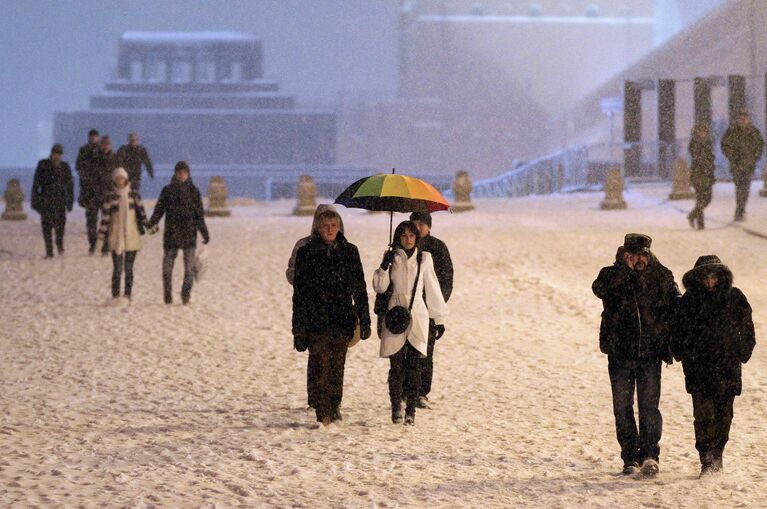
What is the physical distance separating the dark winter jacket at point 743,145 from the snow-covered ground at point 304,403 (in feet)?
3.12

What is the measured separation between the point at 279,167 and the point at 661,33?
28.4m

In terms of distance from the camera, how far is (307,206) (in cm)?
2138

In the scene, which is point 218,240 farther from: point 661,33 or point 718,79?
point 661,33

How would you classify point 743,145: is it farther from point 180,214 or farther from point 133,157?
point 133,157

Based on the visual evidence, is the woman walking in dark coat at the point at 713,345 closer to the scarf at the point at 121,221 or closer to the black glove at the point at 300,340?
the black glove at the point at 300,340

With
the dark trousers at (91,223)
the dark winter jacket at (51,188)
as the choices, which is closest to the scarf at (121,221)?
the dark winter jacket at (51,188)

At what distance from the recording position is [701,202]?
599 inches

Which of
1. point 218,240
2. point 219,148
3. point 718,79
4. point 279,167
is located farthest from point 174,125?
point 218,240

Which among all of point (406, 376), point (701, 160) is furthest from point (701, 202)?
point (406, 376)

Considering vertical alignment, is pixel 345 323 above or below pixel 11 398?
above

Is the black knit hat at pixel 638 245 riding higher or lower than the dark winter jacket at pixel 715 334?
higher

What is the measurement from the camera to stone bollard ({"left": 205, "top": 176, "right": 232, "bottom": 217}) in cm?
2119

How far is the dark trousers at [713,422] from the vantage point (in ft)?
17.4

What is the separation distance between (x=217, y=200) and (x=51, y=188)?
287 inches
